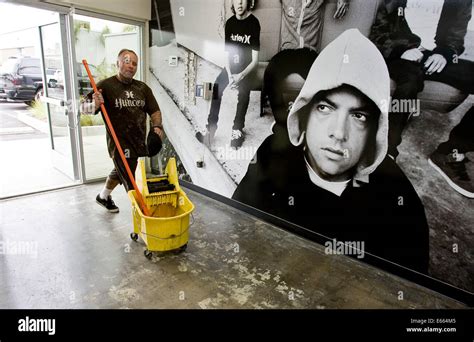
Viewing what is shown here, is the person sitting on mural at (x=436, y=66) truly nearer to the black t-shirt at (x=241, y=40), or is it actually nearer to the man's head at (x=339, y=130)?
the man's head at (x=339, y=130)

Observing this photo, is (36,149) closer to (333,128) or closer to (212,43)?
(212,43)

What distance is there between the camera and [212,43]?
3.51m

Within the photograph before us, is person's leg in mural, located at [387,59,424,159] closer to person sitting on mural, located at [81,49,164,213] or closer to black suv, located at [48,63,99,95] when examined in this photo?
person sitting on mural, located at [81,49,164,213]

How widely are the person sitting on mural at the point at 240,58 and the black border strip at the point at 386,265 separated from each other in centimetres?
79

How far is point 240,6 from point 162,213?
7.53 ft

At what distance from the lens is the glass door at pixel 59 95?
3604 mm

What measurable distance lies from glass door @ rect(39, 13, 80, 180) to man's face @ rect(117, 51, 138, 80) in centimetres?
129

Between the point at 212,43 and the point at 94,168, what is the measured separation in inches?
101

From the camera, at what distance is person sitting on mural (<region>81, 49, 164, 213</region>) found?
278 centimetres

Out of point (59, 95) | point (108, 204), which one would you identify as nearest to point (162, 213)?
point (108, 204)

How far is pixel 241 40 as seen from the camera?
10.4 ft

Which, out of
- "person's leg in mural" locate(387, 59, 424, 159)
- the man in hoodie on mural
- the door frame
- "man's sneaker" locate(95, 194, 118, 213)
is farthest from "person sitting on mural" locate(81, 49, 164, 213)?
"person's leg in mural" locate(387, 59, 424, 159)

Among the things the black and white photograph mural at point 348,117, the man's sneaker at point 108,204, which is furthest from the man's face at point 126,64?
the man's sneaker at point 108,204
